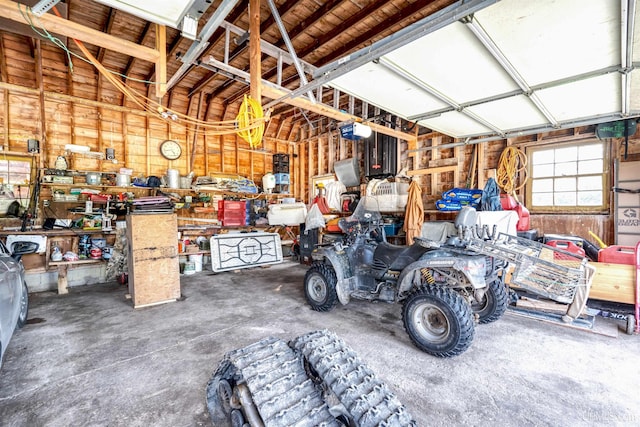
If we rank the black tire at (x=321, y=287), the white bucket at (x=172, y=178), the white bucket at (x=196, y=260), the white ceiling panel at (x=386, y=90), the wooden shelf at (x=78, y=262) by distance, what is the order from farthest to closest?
the white bucket at (x=172, y=178), the white bucket at (x=196, y=260), the wooden shelf at (x=78, y=262), the black tire at (x=321, y=287), the white ceiling panel at (x=386, y=90)

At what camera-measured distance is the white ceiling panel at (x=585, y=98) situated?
2.92 metres

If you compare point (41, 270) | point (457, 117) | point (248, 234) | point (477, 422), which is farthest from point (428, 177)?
point (41, 270)

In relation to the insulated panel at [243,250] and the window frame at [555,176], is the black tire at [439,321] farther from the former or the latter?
the insulated panel at [243,250]

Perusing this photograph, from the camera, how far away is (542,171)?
17.2ft

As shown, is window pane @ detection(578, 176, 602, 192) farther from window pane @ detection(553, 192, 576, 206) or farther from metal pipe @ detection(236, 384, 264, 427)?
metal pipe @ detection(236, 384, 264, 427)

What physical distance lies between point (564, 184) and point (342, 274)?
445 cm

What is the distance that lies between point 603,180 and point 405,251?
3.92 m

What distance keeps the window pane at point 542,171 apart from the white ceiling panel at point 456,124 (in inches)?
55.5

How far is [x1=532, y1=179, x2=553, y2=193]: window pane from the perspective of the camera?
5.18 metres

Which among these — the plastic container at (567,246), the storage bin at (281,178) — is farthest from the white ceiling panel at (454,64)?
the storage bin at (281,178)

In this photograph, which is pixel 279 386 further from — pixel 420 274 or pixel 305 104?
pixel 305 104

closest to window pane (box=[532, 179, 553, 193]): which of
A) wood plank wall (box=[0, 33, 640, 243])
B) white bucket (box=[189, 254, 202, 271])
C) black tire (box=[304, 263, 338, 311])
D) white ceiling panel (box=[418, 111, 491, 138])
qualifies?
wood plank wall (box=[0, 33, 640, 243])

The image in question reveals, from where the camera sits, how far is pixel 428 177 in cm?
667

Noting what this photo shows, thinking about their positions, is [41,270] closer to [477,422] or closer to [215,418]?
[215,418]
